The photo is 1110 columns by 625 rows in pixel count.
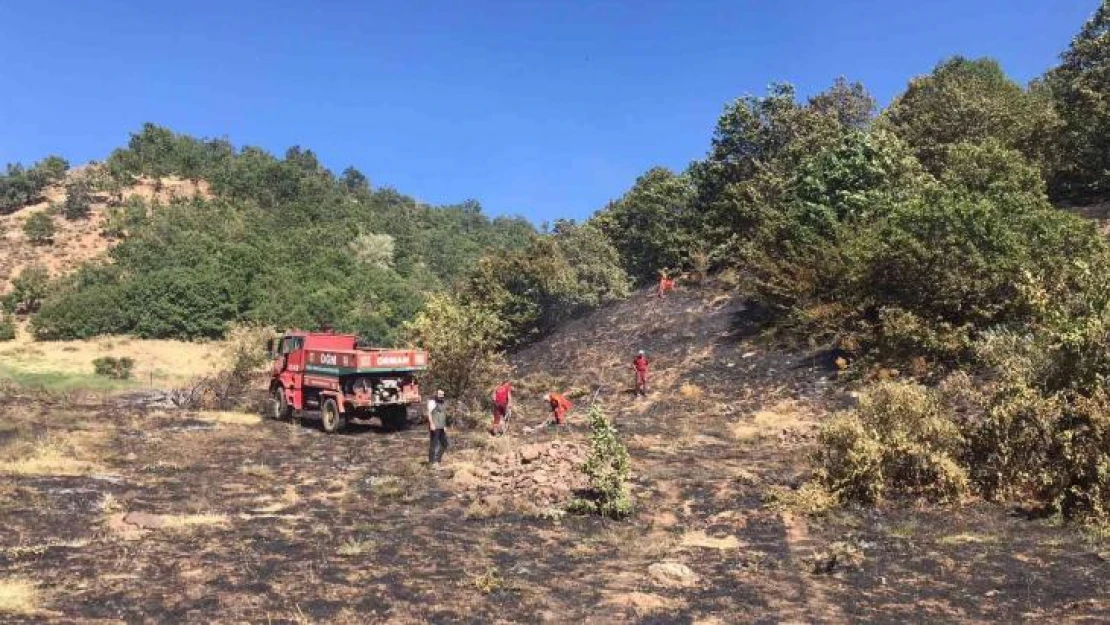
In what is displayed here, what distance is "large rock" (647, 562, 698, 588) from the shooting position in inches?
340

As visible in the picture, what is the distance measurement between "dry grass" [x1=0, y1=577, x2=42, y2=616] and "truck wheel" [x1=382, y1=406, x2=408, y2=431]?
42.0ft

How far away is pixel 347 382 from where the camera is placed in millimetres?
20094

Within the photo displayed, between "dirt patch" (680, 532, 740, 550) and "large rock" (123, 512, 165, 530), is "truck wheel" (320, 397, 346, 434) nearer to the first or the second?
"large rock" (123, 512, 165, 530)

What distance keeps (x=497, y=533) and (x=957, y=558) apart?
5.74 metres

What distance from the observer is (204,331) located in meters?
49.7

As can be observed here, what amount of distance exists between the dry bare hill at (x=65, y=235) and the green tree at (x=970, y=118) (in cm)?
5607

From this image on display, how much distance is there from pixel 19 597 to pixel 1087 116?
36.3 m

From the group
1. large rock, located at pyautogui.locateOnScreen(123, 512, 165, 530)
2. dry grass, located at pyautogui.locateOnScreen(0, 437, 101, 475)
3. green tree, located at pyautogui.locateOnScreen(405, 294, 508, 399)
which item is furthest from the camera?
green tree, located at pyautogui.locateOnScreen(405, 294, 508, 399)

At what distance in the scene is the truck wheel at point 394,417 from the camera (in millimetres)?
20875

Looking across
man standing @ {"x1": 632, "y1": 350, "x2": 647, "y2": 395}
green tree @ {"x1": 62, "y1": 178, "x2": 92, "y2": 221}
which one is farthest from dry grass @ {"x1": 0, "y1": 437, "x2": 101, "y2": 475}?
green tree @ {"x1": 62, "y1": 178, "x2": 92, "y2": 221}

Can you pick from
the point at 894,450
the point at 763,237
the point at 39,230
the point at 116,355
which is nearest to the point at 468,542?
the point at 894,450

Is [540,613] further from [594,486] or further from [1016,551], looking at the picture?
[1016,551]

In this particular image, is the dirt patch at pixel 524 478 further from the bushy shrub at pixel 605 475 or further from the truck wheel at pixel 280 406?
the truck wheel at pixel 280 406

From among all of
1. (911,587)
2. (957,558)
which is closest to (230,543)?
(911,587)
